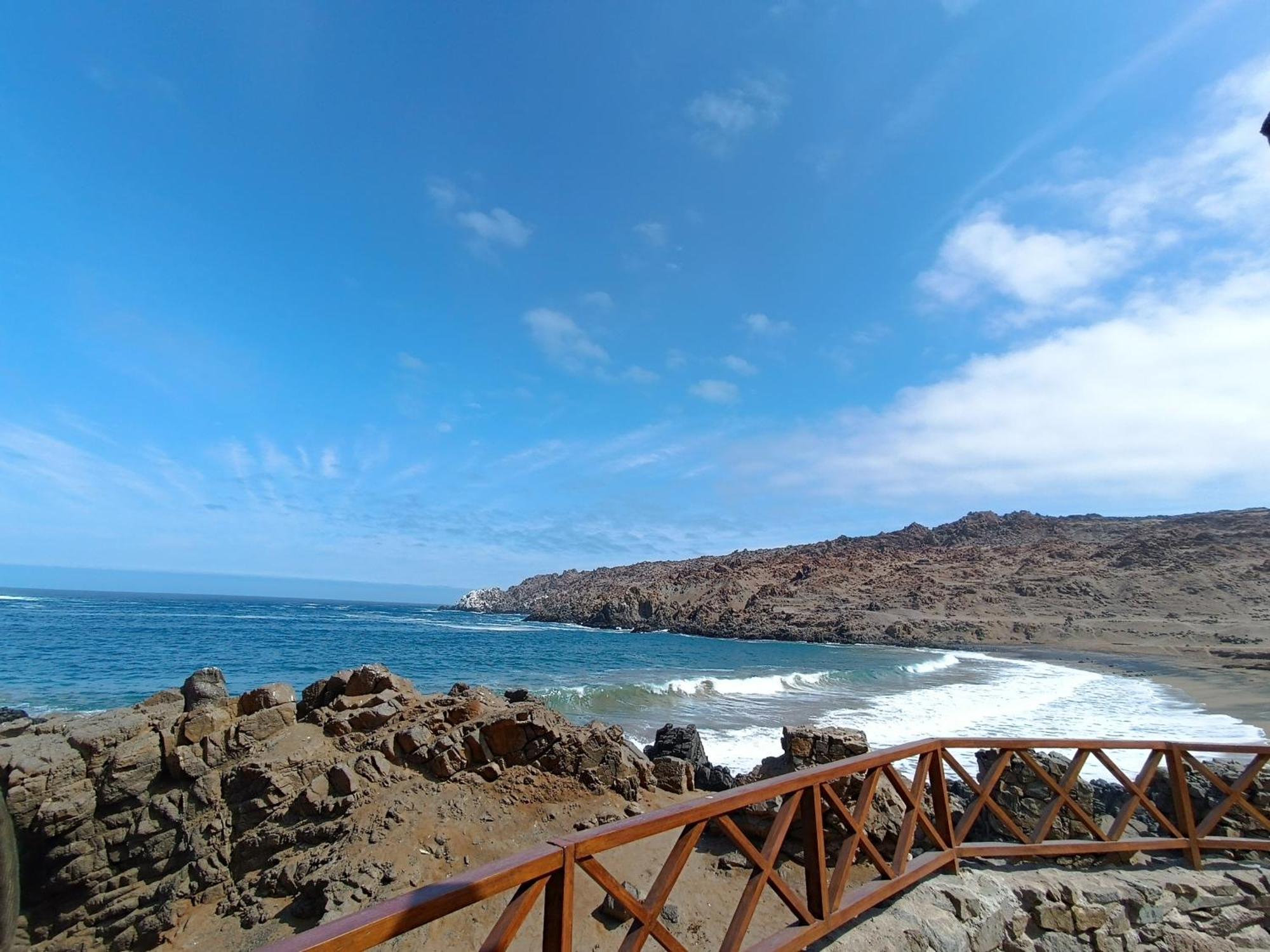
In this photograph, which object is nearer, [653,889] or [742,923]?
[653,889]

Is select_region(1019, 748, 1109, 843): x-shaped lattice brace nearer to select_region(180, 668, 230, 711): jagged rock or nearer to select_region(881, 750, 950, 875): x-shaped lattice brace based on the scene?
select_region(881, 750, 950, 875): x-shaped lattice brace

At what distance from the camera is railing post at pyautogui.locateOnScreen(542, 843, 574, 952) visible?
260 cm

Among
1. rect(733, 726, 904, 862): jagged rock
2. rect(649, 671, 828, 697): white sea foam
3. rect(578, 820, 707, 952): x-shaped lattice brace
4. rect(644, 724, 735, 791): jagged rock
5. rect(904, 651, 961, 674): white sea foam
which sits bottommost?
rect(904, 651, 961, 674): white sea foam

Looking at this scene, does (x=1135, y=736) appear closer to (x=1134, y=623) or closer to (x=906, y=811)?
(x=906, y=811)

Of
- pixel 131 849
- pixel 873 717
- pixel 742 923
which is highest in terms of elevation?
pixel 742 923

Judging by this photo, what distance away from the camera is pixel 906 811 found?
4.46 meters

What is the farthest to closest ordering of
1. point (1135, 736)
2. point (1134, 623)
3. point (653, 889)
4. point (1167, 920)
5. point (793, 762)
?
1. point (1134, 623)
2. point (1135, 736)
3. point (793, 762)
4. point (1167, 920)
5. point (653, 889)

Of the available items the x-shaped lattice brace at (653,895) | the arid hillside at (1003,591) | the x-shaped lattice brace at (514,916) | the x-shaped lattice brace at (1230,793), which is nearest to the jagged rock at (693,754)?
the x-shaped lattice brace at (1230,793)

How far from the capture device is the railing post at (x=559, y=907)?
2.60m

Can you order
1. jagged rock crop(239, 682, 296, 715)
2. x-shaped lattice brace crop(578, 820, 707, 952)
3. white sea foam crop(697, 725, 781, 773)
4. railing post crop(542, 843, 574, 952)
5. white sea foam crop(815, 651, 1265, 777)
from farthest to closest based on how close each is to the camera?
white sea foam crop(815, 651, 1265, 777) → white sea foam crop(697, 725, 781, 773) → jagged rock crop(239, 682, 296, 715) → x-shaped lattice brace crop(578, 820, 707, 952) → railing post crop(542, 843, 574, 952)

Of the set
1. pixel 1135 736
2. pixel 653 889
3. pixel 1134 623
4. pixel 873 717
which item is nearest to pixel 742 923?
pixel 653 889

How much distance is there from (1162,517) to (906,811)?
5229 inches

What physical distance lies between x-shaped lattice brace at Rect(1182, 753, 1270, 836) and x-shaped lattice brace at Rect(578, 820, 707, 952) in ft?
17.3

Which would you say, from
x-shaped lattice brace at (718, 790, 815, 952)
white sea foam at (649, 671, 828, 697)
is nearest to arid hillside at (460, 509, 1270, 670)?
white sea foam at (649, 671, 828, 697)
